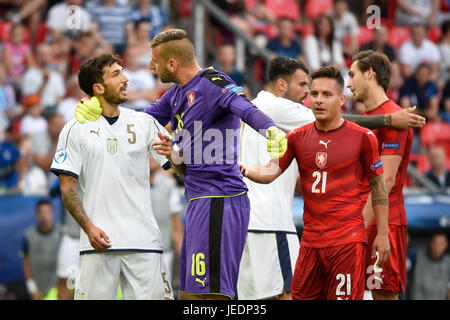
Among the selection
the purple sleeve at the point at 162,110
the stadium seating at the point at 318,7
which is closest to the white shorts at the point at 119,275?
the purple sleeve at the point at 162,110

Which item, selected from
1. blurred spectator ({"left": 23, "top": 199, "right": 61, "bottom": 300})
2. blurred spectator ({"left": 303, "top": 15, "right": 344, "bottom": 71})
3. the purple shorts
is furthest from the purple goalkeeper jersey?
blurred spectator ({"left": 303, "top": 15, "right": 344, "bottom": 71})

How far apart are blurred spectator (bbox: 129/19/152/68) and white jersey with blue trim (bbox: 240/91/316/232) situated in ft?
17.4

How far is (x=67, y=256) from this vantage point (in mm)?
10000

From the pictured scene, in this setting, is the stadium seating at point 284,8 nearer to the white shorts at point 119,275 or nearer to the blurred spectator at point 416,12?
the blurred spectator at point 416,12

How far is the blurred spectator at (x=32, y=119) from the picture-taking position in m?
12.1

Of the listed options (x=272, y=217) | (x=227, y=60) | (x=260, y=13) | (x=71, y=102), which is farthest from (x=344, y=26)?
(x=272, y=217)

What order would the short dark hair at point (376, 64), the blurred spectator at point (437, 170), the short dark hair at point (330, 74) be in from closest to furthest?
the short dark hair at point (330, 74), the short dark hair at point (376, 64), the blurred spectator at point (437, 170)

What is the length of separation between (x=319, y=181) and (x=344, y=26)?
9458 mm

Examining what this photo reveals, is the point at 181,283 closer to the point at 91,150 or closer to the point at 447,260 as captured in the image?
the point at 91,150

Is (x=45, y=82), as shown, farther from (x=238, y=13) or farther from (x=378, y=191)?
(x=378, y=191)

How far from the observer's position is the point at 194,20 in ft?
40.6

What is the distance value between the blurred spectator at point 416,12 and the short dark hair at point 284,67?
31.6 feet

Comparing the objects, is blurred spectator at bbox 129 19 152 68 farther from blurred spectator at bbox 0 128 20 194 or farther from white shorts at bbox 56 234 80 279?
white shorts at bbox 56 234 80 279
